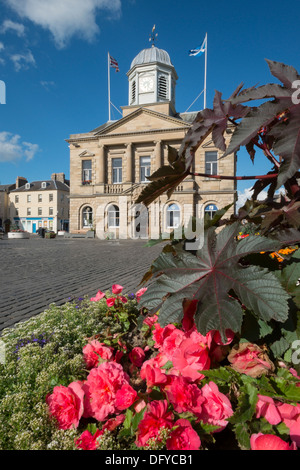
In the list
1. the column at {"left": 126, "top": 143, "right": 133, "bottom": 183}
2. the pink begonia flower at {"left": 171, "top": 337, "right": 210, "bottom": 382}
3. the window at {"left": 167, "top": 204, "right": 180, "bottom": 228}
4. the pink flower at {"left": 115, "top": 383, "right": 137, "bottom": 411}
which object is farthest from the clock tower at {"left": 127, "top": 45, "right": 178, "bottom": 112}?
the pink flower at {"left": 115, "top": 383, "right": 137, "bottom": 411}

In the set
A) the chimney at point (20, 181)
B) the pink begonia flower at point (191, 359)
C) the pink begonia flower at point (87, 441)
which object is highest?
the chimney at point (20, 181)

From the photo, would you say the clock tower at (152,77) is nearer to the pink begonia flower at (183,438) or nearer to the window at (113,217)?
the window at (113,217)

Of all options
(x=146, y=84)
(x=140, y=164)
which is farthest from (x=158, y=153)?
(x=146, y=84)

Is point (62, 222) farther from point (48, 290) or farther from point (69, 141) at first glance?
point (48, 290)

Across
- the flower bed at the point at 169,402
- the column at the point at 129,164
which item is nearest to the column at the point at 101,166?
the column at the point at 129,164

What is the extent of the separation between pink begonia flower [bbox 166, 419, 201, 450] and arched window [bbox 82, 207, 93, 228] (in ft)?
99.6

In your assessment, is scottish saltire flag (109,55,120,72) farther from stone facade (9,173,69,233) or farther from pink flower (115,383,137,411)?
pink flower (115,383,137,411)

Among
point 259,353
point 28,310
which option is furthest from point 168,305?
point 28,310

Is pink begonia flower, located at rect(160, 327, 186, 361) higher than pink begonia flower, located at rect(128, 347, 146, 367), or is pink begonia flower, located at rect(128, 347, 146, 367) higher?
pink begonia flower, located at rect(160, 327, 186, 361)

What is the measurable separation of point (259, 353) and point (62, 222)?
5989cm

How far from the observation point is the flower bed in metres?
0.84

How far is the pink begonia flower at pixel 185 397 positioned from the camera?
91 centimetres

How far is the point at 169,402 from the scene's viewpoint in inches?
38.3
